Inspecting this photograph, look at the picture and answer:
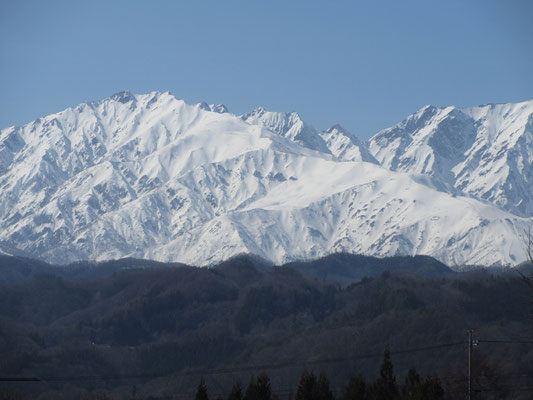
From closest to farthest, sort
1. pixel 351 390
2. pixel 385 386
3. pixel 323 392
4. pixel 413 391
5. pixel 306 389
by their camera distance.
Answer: pixel 413 391
pixel 306 389
pixel 323 392
pixel 351 390
pixel 385 386

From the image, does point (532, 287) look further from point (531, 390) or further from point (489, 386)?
point (531, 390)

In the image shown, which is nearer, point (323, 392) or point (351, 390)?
point (323, 392)

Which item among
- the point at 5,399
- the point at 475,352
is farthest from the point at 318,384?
the point at 5,399

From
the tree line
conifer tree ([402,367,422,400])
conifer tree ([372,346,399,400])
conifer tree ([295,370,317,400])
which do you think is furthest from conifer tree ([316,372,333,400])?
conifer tree ([402,367,422,400])

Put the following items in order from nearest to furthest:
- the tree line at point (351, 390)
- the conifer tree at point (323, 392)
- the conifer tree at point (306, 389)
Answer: the tree line at point (351, 390)
the conifer tree at point (306, 389)
the conifer tree at point (323, 392)

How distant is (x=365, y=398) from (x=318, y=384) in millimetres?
5724

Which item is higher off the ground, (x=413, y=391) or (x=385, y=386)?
(x=385, y=386)

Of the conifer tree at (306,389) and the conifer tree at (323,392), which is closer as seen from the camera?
the conifer tree at (306,389)

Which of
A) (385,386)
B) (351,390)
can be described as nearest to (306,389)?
(351,390)

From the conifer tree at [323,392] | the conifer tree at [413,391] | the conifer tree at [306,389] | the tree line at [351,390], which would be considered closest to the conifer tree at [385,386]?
the tree line at [351,390]

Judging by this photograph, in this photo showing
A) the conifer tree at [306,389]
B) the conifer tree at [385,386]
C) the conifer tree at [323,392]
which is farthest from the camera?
the conifer tree at [385,386]

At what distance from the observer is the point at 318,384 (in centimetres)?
13188

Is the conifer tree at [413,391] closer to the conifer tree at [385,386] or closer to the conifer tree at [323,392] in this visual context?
the conifer tree at [385,386]

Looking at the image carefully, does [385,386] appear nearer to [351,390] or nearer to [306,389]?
[351,390]
